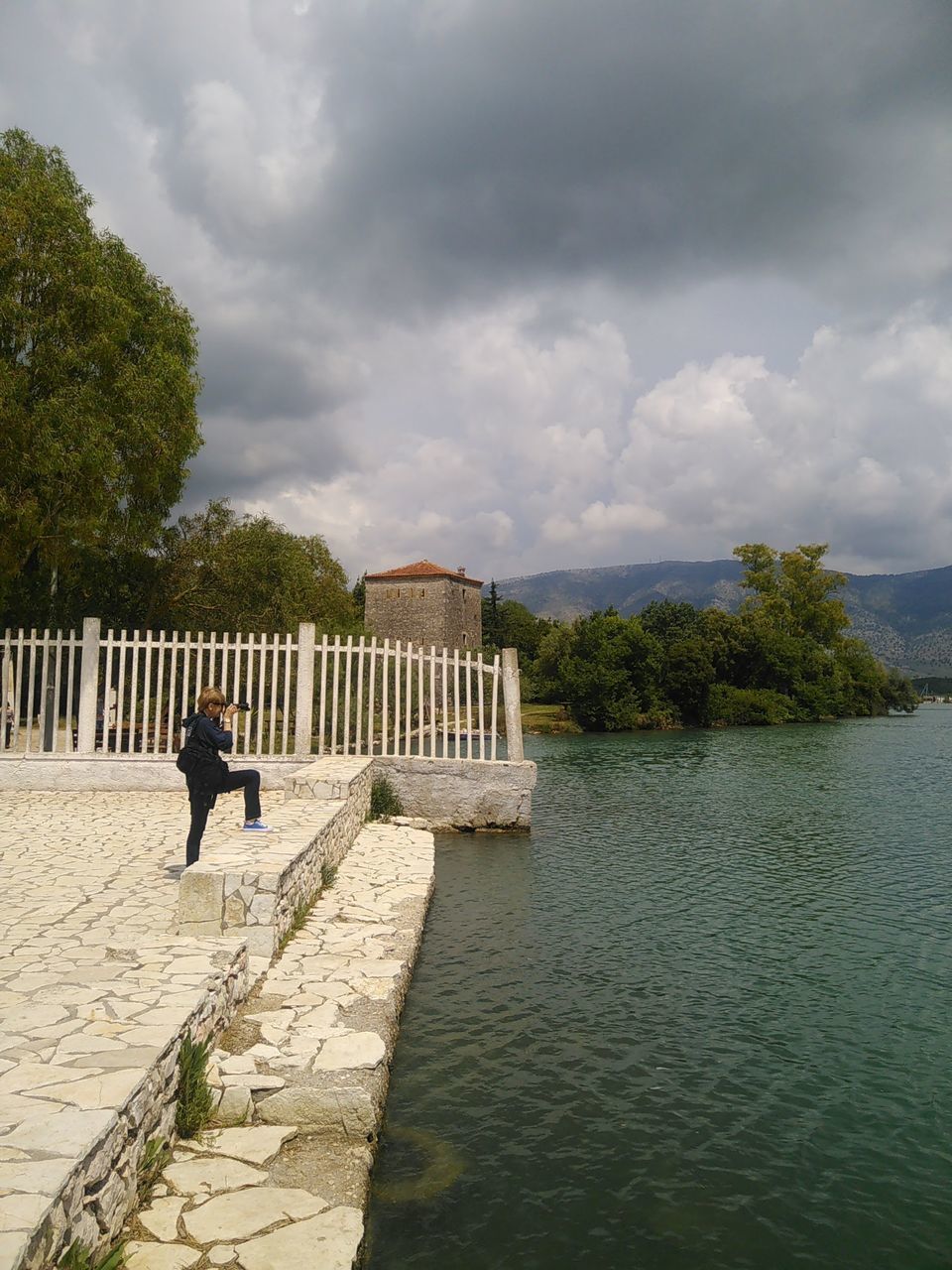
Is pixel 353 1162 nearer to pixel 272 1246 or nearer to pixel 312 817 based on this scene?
pixel 272 1246

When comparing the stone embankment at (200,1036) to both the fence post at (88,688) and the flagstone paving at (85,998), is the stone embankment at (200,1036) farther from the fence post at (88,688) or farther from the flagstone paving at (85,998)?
the fence post at (88,688)

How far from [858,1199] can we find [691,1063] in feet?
4.70

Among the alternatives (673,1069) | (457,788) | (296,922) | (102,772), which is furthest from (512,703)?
(673,1069)

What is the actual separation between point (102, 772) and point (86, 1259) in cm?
1076

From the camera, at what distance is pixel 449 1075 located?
520 centimetres

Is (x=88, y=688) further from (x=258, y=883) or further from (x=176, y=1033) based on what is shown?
(x=176, y=1033)

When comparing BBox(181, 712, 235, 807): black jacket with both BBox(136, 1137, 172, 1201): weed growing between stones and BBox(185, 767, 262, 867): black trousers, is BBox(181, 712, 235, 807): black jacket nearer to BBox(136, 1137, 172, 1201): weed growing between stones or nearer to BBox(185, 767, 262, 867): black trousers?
BBox(185, 767, 262, 867): black trousers

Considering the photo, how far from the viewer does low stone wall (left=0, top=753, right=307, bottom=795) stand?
1262 cm

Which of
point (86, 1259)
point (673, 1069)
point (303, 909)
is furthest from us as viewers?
point (303, 909)

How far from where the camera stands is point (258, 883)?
19.1ft

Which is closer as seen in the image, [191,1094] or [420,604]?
[191,1094]

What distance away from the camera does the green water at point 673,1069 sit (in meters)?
3.84

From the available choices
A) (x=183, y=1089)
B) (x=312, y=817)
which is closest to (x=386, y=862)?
(x=312, y=817)

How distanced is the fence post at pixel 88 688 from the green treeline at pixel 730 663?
111ft
